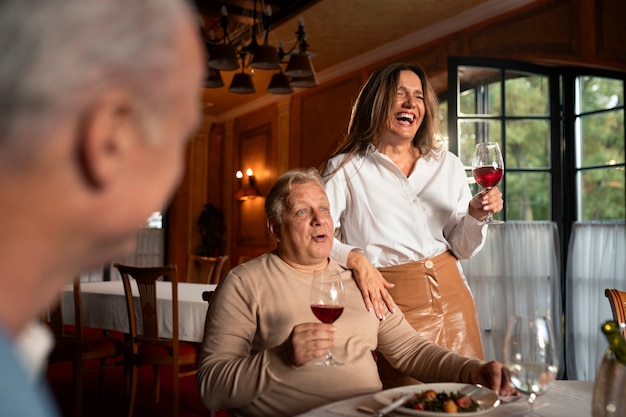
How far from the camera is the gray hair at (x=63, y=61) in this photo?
1.22 feet

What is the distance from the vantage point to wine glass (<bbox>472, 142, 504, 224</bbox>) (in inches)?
85.6

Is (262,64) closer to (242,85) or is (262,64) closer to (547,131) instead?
(242,85)

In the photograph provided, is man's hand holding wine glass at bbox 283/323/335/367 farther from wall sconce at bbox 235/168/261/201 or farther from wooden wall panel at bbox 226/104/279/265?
wall sconce at bbox 235/168/261/201

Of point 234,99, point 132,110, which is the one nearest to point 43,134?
point 132,110

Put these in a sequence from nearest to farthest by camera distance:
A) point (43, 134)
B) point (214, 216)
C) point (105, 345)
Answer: point (43, 134) < point (105, 345) < point (214, 216)

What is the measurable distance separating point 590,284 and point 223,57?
10.5ft

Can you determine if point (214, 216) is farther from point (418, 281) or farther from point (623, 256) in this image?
point (418, 281)

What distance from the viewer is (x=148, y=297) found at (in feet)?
13.3

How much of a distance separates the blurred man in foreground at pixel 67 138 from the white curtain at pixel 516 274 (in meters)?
4.87

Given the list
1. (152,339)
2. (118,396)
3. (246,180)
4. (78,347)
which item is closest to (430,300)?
(152,339)

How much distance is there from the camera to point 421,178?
232 centimetres

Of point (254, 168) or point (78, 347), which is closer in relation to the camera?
point (78, 347)

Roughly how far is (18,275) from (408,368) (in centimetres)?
168

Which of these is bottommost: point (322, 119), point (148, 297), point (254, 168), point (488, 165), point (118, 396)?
point (118, 396)
